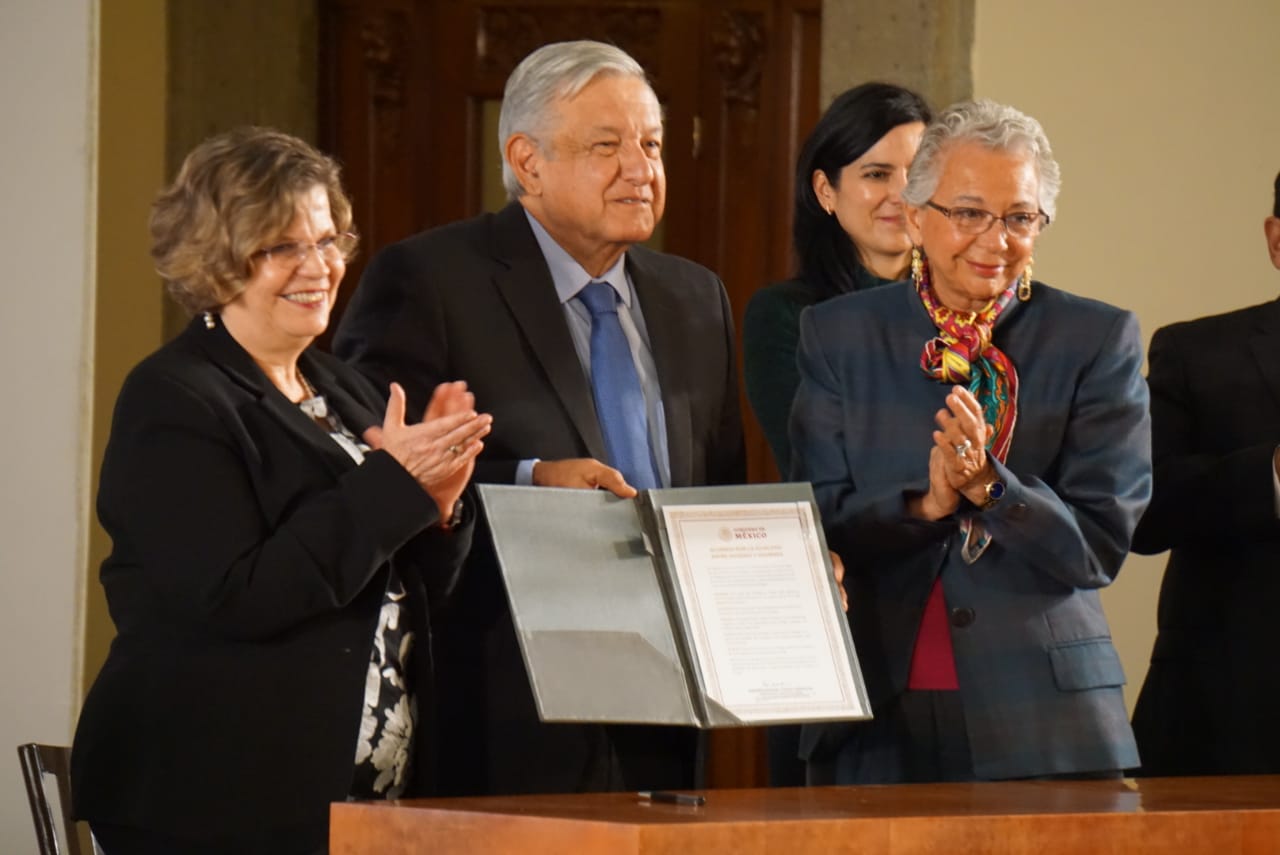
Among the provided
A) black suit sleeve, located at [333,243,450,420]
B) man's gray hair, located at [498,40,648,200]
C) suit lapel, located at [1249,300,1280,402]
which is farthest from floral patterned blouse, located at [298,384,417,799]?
suit lapel, located at [1249,300,1280,402]

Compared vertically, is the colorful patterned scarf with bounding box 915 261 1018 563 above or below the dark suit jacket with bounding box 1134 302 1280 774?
above

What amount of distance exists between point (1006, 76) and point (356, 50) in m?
1.91

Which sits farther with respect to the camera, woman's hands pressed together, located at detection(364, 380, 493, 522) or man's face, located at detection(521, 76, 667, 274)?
man's face, located at detection(521, 76, 667, 274)

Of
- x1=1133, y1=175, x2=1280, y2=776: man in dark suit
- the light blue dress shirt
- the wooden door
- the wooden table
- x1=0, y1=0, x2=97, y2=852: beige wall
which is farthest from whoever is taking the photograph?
the wooden door

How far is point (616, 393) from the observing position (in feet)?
10.1

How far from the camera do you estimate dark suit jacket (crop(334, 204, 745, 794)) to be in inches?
117

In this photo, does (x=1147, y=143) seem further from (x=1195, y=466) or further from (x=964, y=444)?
(x=964, y=444)

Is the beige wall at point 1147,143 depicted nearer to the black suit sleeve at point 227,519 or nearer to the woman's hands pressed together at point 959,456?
the woman's hands pressed together at point 959,456

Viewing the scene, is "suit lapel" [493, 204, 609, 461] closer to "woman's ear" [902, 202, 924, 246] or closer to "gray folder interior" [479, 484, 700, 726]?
"gray folder interior" [479, 484, 700, 726]

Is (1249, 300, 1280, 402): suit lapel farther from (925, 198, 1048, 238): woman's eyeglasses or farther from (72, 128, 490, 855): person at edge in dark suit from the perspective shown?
(72, 128, 490, 855): person at edge in dark suit

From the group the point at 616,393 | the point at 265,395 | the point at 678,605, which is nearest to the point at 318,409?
the point at 265,395

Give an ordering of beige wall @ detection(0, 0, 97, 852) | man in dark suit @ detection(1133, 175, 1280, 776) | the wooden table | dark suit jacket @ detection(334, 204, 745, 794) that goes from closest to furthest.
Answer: the wooden table → dark suit jacket @ detection(334, 204, 745, 794) → man in dark suit @ detection(1133, 175, 1280, 776) → beige wall @ detection(0, 0, 97, 852)

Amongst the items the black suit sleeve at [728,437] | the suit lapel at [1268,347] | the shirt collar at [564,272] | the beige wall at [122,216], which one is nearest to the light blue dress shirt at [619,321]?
the shirt collar at [564,272]

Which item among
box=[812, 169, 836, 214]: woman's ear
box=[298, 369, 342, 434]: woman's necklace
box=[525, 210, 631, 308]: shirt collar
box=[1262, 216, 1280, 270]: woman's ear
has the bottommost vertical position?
box=[298, 369, 342, 434]: woman's necklace
